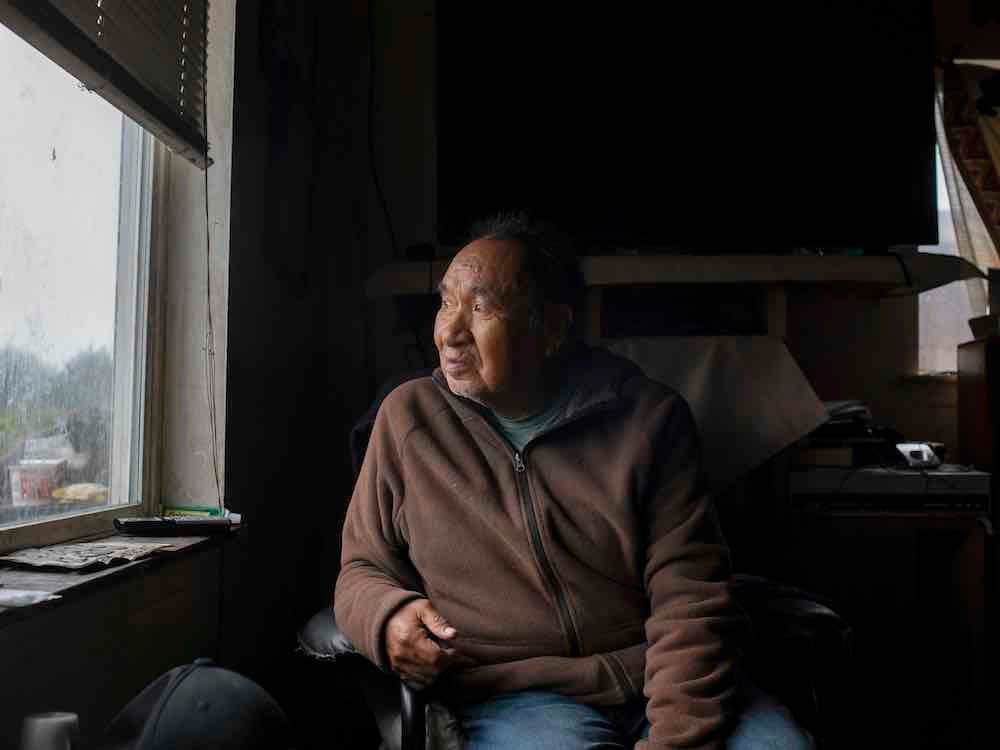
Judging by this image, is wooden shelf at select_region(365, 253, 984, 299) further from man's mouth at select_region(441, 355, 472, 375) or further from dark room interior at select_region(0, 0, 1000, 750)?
man's mouth at select_region(441, 355, 472, 375)

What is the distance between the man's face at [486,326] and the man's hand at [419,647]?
1.18ft

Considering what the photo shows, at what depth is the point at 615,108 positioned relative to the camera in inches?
90.2

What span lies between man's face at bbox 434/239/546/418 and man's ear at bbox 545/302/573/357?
0.11 feet

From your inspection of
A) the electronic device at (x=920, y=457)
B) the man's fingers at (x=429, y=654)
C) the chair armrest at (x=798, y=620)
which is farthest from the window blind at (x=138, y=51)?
the electronic device at (x=920, y=457)

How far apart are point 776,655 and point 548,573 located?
35 centimetres

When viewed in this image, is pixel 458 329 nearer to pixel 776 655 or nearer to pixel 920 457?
pixel 776 655

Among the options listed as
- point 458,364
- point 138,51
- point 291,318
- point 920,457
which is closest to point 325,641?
point 458,364

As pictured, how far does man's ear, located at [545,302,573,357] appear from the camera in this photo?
4.53ft

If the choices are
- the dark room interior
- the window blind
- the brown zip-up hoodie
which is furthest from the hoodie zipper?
the window blind

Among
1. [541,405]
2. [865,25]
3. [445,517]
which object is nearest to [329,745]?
[445,517]

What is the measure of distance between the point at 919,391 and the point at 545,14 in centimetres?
160

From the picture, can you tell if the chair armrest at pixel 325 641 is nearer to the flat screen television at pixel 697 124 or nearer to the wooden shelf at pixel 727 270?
the wooden shelf at pixel 727 270

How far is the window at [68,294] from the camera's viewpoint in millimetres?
1214

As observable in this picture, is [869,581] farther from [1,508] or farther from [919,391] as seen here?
[1,508]
